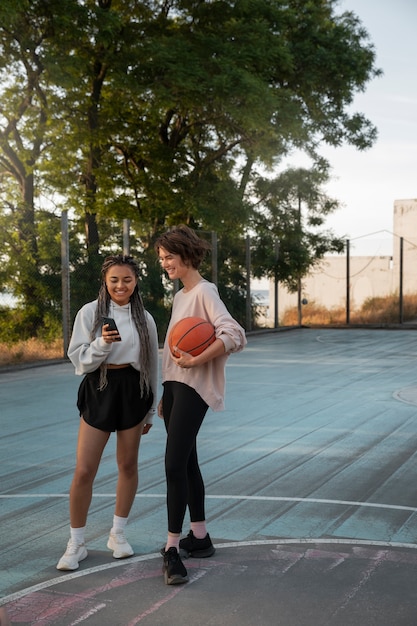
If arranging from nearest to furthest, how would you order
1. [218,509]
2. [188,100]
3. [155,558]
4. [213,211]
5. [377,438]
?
[155,558] < [218,509] < [377,438] < [188,100] < [213,211]

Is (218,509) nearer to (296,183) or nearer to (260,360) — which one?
(260,360)

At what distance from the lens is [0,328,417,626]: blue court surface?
14.3 feet

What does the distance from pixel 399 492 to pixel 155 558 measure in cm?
256

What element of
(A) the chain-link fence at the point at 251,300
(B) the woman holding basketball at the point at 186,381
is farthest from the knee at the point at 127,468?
(A) the chain-link fence at the point at 251,300

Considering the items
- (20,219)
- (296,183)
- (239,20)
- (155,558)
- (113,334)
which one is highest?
(239,20)

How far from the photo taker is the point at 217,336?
15.8 ft

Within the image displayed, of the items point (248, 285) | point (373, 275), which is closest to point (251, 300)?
point (248, 285)

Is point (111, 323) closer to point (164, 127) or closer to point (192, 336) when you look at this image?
point (192, 336)

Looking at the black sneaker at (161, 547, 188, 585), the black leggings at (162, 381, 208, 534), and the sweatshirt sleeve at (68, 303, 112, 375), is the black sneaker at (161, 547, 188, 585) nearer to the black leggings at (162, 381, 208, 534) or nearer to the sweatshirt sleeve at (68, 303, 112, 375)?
the black leggings at (162, 381, 208, 534)

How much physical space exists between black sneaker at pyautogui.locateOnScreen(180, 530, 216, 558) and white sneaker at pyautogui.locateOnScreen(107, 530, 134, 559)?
0.33 metres

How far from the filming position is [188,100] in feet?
77.9

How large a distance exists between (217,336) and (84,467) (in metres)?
1.11

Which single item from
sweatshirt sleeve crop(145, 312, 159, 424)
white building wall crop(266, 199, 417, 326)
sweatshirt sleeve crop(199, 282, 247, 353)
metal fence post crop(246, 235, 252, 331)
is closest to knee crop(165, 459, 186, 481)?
sweatshirt sleeve crop(145, 312, 159, 424)

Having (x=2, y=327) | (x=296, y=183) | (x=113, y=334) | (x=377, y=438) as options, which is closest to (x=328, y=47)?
A: (x=296, y=183)
